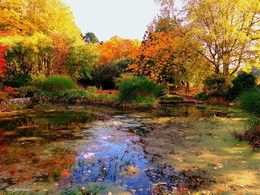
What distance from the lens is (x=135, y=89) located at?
988cm

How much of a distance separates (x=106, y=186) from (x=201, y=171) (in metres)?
1.35

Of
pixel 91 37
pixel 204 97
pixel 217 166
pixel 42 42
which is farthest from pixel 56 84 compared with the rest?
pixel 91 37

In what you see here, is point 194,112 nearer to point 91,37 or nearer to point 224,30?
point 224,30

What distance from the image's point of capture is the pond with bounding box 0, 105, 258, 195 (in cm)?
241

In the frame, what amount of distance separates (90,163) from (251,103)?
356 cm

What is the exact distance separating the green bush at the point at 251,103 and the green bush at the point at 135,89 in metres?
5.62

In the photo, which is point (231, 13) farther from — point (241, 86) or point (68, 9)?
point (68, 9)

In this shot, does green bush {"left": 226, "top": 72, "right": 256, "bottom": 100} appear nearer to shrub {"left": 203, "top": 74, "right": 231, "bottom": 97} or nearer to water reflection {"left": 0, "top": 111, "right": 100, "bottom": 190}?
shrub {"left": 203, "top": 74, "right": 231, "bottom": 97}

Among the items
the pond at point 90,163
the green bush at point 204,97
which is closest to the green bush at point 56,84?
the pond at point 90,163

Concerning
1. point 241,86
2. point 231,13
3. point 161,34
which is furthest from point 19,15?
point 241,86

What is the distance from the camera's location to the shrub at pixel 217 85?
12.0 metres

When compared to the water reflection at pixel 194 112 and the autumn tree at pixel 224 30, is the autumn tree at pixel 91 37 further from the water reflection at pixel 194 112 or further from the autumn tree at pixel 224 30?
the water reflection at pixel 194 112

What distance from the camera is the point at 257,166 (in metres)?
2.92

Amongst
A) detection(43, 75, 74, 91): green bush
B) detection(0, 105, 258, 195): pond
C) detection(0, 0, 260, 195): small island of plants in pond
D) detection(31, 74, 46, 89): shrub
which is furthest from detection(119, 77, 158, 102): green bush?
detection(31, 74, 46, 89): shrub
